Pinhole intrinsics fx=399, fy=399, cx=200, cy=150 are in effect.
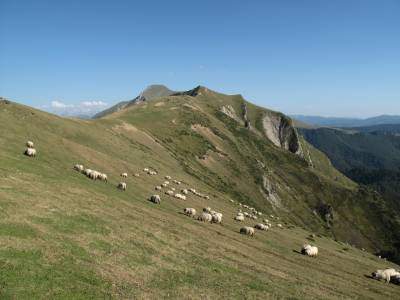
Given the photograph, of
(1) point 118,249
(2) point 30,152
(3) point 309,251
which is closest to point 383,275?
(3) point 309,251

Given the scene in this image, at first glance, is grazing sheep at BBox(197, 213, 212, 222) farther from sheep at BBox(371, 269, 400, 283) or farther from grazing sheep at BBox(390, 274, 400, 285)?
grazing sheep at BBox(390, 274, 400, 285)

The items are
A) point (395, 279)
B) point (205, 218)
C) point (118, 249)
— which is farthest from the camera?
point (205, 218)

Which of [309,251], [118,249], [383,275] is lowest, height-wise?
[383,275]

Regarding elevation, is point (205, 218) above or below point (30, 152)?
below

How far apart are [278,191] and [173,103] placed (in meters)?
69.5

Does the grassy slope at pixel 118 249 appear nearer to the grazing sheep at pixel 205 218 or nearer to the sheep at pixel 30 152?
the sheep at pixel 30 152

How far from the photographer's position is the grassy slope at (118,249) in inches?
969

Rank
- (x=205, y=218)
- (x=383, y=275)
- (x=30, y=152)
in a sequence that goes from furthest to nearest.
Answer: (x=205, y=218) → (x=30, y=152) → (x=383, y=275)

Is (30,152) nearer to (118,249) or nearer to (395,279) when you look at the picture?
(118,249)

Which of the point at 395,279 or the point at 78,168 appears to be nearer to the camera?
the point at 395,279

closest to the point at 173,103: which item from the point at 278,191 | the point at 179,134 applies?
the point at 179,134

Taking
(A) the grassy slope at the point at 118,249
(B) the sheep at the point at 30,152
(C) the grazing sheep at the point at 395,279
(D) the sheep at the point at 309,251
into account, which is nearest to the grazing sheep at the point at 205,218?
(A) the grassy slope at the point at 118,249

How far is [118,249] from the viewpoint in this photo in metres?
30.7

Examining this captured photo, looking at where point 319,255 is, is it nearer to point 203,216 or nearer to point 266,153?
point 203,216
